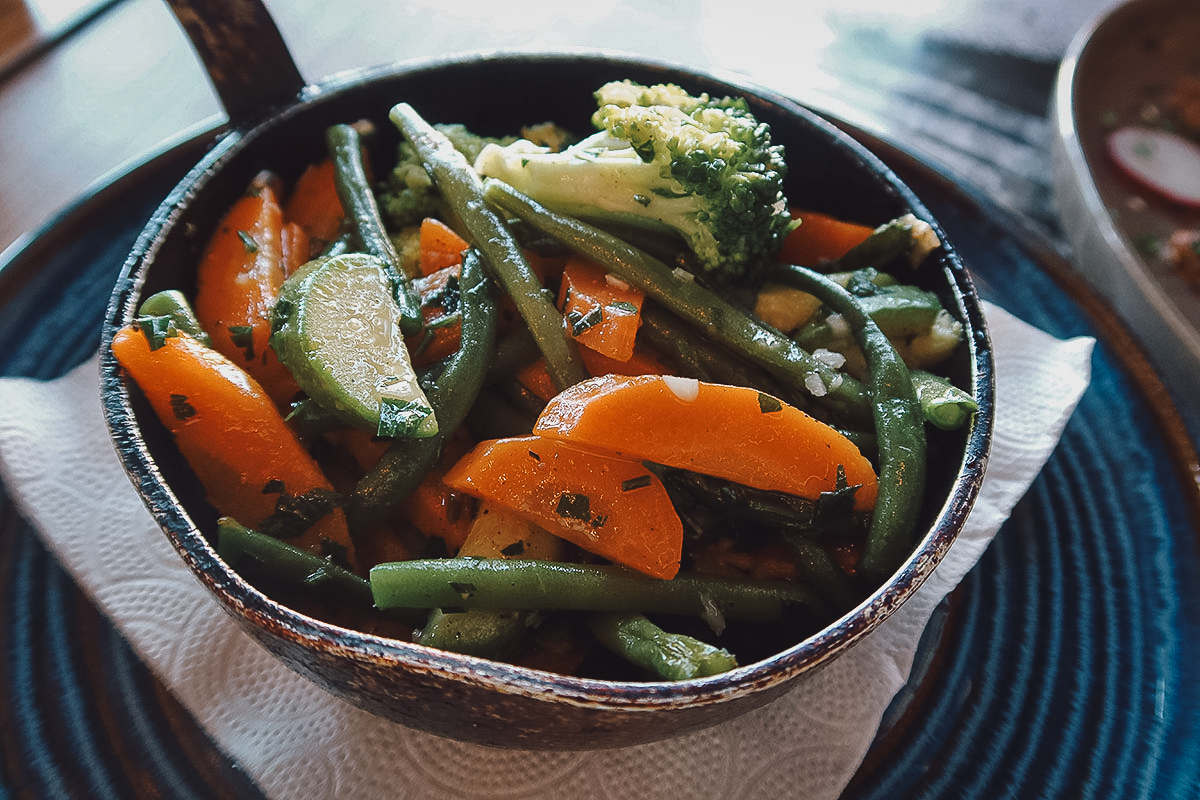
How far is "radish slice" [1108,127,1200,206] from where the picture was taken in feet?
11.9

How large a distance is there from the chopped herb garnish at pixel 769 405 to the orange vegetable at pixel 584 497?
23 cm

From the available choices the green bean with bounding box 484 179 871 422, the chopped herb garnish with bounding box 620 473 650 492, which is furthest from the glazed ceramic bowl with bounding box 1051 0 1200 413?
the chopped herb garnish with bounding box 620 473 650 492

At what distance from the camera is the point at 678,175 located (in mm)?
1480

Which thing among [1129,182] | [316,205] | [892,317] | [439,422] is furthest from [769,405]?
[1129,182]

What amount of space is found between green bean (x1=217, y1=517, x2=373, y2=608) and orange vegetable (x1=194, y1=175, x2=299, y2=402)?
1.01 feet

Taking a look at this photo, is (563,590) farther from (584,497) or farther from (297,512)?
(297,512)

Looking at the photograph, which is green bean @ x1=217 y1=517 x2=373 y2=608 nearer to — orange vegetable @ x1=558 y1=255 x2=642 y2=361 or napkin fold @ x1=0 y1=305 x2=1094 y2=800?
napkin fold @ x1=0 y1=305 x2=1094 y2=800

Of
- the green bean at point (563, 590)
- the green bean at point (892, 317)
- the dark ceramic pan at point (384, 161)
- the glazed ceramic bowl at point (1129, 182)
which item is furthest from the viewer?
the glazed ceramic bowl at point (1129, 182)

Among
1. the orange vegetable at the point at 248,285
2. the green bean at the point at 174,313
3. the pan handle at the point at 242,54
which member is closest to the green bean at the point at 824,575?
the orange vegetable at the point at 248,285

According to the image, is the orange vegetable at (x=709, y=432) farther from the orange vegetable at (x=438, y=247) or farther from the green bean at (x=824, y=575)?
the orange vegetable at (x=438, y=247)

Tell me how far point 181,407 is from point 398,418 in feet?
1.35

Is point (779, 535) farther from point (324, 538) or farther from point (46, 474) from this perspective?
point (46, 474)

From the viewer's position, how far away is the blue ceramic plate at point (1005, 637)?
5.04 ft

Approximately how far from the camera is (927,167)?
7.93ft
